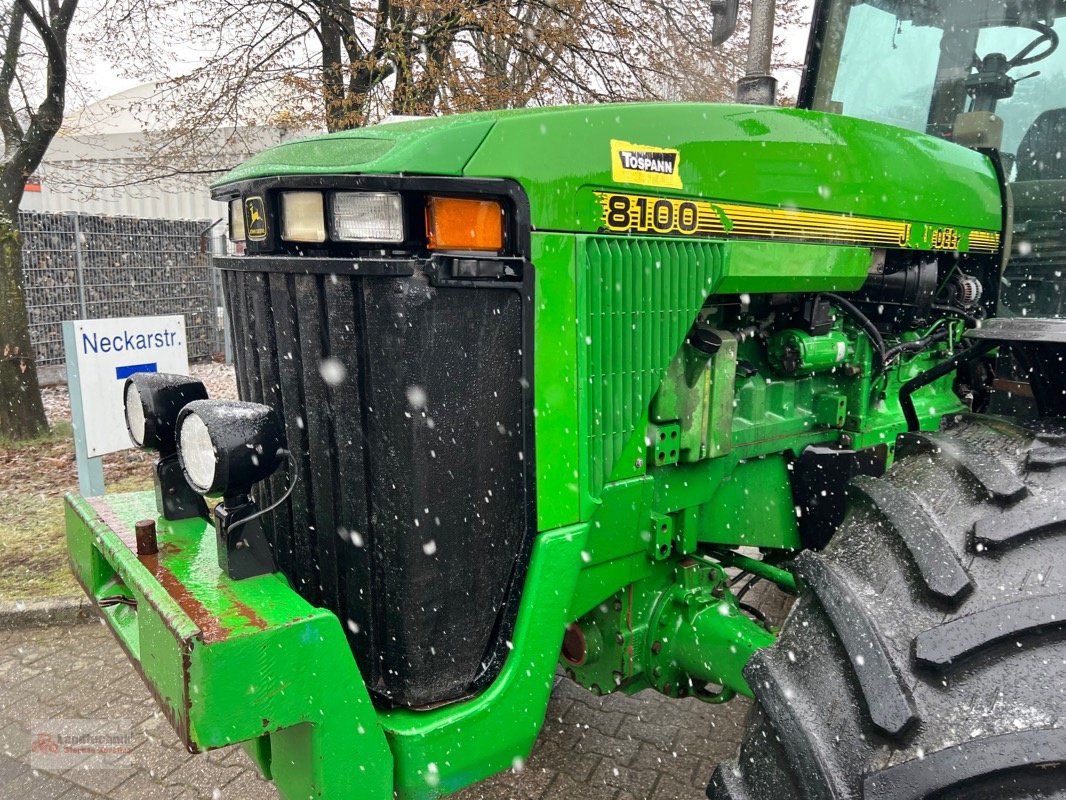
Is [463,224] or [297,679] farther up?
[463,224]

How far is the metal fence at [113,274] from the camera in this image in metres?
10.0

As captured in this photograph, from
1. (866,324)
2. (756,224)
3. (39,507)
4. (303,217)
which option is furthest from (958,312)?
(39,507)

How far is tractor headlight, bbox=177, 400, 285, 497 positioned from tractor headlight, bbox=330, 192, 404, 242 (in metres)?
0.39

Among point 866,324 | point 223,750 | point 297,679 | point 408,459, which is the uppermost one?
point 866,324

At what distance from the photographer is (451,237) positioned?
1639 millimetres

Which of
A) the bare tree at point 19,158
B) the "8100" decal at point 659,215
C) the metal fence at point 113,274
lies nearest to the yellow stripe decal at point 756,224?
the "8100" decal at point 659,215

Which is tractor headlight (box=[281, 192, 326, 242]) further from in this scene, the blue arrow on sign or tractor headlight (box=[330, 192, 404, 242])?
the blue arrow on sign

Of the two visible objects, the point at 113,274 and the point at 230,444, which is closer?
the point at 230,444

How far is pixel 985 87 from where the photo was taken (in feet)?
9.75

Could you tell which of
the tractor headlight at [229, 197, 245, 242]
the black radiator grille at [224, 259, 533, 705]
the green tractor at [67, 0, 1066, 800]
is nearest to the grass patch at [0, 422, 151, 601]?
the green tractor at [67, 0, 1066, 800]

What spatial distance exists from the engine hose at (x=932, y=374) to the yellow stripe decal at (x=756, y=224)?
1.32 feet

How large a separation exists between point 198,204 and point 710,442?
1457 centimetres

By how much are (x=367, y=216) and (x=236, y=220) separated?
59 cm

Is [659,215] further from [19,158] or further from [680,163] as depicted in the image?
[19,158]
